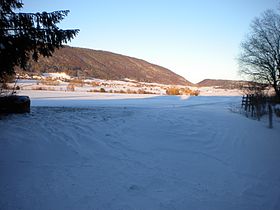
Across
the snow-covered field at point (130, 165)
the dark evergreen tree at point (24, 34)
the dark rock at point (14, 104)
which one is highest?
the dark evergreen tree at point (24, 34)

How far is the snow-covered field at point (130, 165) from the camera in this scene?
495 centimetres

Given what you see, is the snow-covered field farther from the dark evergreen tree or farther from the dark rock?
the dark evergreen tree

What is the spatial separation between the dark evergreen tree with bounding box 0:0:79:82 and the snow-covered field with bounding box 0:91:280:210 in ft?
8.73

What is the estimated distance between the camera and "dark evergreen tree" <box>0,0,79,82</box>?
5.40 metres

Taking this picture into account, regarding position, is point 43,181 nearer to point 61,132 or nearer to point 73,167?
point 73,167

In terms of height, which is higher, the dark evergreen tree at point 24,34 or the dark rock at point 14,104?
the dark evergreen tree at point 24,34

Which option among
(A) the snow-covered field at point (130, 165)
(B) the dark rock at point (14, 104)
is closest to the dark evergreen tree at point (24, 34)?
(A) the snow-covered field at point (130, 165)

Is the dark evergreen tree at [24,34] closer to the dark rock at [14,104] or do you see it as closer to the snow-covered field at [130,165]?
the snow-covered field at [130,165]

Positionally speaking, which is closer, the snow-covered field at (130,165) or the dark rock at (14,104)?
the snow-covered field at (130,165)

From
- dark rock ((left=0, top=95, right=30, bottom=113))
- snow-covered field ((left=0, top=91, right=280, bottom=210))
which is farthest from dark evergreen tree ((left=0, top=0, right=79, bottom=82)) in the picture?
dark rock ((left=0, top=95, right=30, bottom=113))

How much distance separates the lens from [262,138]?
11.3 meters

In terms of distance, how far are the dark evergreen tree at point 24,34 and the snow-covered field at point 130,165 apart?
2.66 m

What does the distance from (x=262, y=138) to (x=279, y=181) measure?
5140 millimetres

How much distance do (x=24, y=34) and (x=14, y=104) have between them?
18.3 ft
